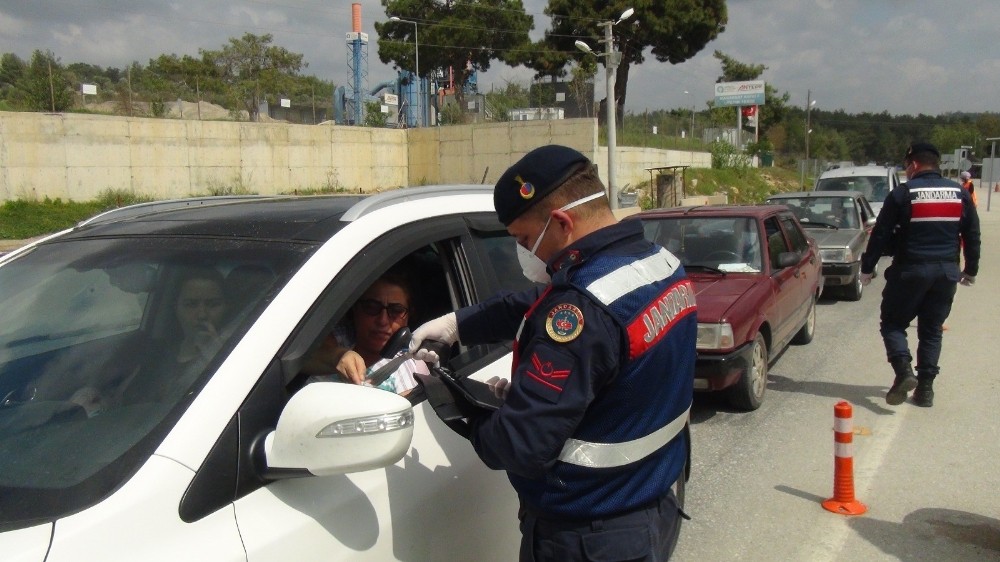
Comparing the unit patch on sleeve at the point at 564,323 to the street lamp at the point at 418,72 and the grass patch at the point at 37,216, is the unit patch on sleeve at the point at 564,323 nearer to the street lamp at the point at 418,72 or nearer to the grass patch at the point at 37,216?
the grass patch at the point at 37,216

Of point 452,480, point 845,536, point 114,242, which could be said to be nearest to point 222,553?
point 452,480

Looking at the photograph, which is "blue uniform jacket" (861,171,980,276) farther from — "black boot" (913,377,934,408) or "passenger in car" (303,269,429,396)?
"passenger in car" (303,269,429,396)

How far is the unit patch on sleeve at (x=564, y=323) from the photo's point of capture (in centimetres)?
183

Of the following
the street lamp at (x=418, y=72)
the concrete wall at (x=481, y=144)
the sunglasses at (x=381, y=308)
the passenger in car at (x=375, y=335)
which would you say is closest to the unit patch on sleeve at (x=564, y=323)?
the passenger in car at (x=375, y=335)

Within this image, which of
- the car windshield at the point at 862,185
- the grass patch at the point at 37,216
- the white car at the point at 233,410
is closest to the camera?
the white car at the point at 233,410

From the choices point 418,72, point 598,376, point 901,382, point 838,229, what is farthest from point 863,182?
point 418,72

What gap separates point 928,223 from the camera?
629 cm

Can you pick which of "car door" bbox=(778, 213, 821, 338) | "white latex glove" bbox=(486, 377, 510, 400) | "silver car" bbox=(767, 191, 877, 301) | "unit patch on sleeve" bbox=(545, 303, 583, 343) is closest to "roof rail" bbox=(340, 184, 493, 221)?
"white latex glove" bbox=(486, 377, 510, 400)

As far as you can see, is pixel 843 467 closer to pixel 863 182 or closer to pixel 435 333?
pixel 435 333

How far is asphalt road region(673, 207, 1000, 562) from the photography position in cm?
430

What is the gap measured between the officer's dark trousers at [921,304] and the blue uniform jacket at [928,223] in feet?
0.29

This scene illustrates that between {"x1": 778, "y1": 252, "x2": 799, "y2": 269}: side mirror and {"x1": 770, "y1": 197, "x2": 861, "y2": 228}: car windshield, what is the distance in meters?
6.19

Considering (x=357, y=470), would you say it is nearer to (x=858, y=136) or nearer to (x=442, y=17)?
(x=442, y=17)

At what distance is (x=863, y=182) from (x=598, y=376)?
60.3 ft
